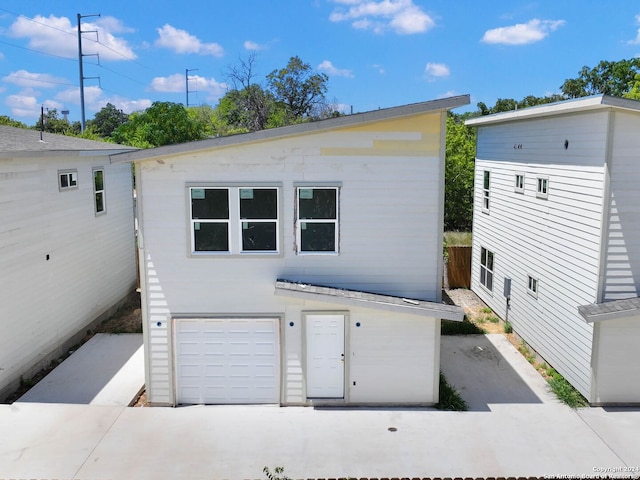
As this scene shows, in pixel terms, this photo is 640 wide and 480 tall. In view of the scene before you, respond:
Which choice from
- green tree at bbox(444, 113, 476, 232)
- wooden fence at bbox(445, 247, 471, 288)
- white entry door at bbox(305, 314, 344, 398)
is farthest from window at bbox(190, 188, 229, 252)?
green tree at bbox(444, 113, 476, 232)

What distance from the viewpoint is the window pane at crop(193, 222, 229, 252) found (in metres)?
10.0

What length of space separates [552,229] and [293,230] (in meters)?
5.83

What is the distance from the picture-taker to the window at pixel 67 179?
12.9m

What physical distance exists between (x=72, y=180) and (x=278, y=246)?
21.3ft

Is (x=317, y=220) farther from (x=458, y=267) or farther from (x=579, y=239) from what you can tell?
(x=458, y=267)

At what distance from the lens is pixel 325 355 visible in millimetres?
10320

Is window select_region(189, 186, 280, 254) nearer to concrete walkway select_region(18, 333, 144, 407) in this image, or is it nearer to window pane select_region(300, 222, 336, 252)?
window pane select_region(300, 222, 336, 252)

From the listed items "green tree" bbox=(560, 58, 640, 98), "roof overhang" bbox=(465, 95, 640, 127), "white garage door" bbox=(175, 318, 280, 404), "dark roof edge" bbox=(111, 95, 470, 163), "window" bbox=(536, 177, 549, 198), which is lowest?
"white garage door" bbox=(175, 318, 280, 404)

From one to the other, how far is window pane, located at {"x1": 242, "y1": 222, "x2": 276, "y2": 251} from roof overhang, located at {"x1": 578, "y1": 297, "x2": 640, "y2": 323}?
5626mm

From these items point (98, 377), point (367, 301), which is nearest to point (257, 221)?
point (367, 301)

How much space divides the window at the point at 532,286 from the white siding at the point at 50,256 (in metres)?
10.9

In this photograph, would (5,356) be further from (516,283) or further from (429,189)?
(516,283)

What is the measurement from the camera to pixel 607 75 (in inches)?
1930

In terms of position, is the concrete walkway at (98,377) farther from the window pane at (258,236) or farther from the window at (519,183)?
the window at (519,183)
